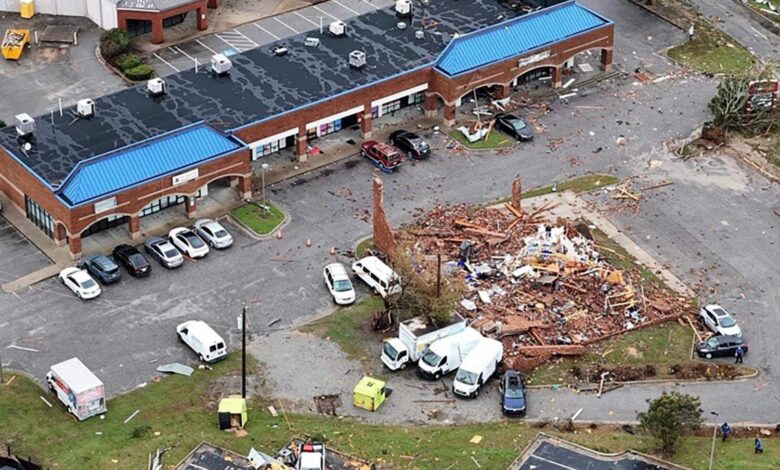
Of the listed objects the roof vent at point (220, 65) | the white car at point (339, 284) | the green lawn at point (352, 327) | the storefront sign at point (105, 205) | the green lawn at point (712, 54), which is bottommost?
the green lawn at point (352, 327)

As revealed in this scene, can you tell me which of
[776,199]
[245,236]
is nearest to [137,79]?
[245,236]

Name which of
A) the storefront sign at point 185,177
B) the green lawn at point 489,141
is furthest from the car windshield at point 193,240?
the green lawn at point 489,141

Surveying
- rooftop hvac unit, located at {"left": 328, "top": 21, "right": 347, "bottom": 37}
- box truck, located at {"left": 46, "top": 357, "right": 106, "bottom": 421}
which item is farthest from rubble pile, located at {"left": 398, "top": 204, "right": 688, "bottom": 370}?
box truck, located at {"left": 46, "top": 357, "right": 106, "bottom": 421}

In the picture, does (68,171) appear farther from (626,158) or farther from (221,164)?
(626,158)

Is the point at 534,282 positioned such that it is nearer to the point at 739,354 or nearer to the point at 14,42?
the point at 739,354

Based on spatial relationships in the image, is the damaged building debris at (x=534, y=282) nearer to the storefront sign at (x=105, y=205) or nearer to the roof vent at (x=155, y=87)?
the storefront sign at (x=105, y=205)

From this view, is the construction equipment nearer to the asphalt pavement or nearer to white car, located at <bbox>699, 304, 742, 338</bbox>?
the asphalt pavement
